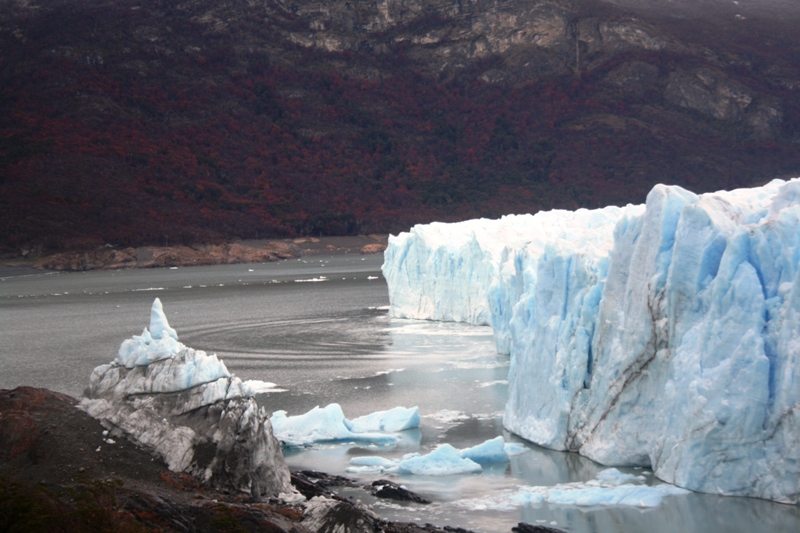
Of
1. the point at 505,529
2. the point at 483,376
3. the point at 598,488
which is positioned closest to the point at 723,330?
the point at 598,488

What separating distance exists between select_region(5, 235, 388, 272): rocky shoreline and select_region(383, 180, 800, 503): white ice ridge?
229 feet

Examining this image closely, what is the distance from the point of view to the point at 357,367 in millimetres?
23344

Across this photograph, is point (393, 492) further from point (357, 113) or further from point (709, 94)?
point (357, 113)

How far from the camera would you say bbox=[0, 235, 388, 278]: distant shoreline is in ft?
255

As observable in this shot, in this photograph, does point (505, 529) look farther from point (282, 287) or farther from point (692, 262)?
point (282, 287)

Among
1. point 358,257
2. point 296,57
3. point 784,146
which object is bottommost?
point 358,257

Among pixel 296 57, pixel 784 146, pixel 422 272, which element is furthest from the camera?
pixel 296 57

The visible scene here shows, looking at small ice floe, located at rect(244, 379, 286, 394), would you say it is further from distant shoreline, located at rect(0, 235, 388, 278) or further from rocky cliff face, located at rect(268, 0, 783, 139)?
rocky cliff face, located at rect(268, 0, 783, 139)

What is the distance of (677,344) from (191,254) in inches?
3038

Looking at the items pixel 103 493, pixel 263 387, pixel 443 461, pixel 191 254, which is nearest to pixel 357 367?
pixel 263 387

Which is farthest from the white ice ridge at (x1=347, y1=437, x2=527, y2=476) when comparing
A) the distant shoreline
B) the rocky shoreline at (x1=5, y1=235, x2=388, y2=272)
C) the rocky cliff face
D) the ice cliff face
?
the rocky cliff face

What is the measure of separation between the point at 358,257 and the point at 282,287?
37992 millimetres

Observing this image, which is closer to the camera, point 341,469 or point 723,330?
point 723,330

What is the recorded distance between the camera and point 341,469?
13188mm
